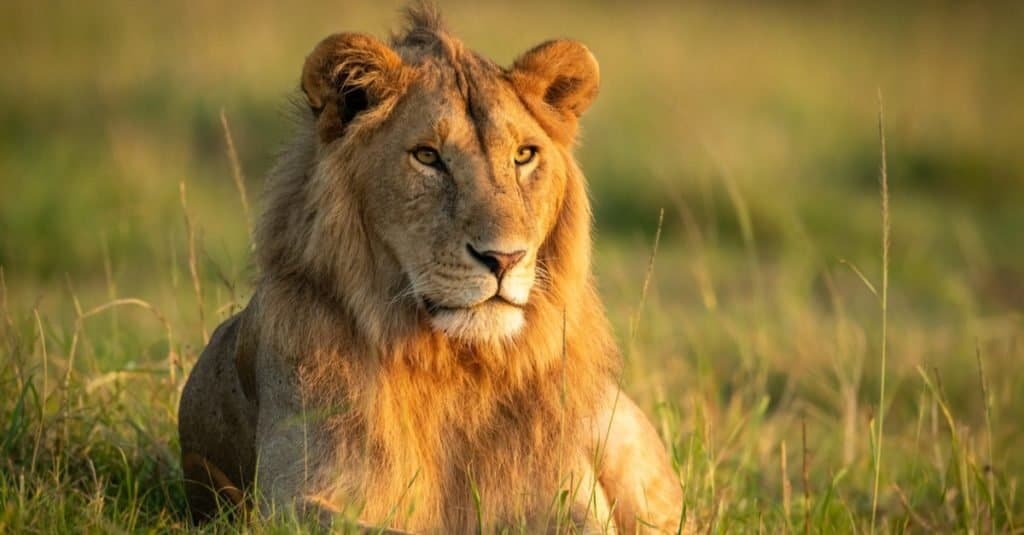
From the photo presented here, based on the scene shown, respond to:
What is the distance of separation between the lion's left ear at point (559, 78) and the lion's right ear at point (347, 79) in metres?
0.37

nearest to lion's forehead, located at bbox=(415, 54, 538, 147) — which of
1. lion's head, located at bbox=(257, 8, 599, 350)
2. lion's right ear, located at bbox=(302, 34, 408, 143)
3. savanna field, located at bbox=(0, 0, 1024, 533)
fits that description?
lion's head, located at bbox=(257, 8, 599, 350)

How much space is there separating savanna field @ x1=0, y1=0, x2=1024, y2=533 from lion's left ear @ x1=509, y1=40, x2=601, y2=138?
16.1 inches

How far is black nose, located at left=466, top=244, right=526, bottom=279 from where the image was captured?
12.3 ft

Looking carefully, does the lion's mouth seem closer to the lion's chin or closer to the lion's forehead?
the lion's chin

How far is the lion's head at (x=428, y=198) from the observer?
A: 151 inches

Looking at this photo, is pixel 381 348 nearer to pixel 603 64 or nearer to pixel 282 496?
pixel 282 496

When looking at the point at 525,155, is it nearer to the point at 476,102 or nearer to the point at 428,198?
the point at 476,102

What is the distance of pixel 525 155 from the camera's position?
13.5 ft

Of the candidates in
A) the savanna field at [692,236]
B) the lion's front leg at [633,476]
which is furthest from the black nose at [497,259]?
the lion's front leg at [633,476]

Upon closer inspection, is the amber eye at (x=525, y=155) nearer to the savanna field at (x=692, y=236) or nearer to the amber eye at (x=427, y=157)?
the amber eye at (x=427, y=157)

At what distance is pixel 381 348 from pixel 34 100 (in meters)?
9.44

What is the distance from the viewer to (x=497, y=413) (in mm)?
4168

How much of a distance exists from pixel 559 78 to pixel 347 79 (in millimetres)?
682

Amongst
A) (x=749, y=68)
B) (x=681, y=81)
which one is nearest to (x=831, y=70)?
(x=749, y=68)
